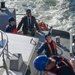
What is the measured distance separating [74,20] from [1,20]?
388 inches

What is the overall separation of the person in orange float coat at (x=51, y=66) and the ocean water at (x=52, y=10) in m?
13.4

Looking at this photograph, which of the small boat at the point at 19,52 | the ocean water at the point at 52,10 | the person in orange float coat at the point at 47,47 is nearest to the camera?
the small boat at the point at 19,52

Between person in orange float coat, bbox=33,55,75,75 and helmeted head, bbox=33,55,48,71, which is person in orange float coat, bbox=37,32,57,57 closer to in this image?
person in orange float coat, bbox=33,55,75,75

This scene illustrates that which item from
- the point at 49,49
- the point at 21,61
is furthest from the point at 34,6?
the point at 21,61

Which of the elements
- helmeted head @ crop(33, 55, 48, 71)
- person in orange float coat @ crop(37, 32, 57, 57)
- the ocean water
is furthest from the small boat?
the ocean water

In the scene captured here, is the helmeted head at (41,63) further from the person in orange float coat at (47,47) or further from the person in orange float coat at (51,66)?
the person in orange float coat at (47,47)

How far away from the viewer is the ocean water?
2036cm

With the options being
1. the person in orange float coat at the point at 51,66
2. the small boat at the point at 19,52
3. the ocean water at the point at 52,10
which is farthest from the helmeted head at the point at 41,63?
the ocean water at the point at 52,10

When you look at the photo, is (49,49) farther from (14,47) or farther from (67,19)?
(67,19)

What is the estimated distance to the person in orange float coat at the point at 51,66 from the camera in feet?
18.6

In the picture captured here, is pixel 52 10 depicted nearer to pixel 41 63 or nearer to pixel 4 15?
pixel 4 15

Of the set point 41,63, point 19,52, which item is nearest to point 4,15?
point 19,52

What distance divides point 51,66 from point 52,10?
1708cm

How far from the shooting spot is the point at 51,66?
568 centimetres
